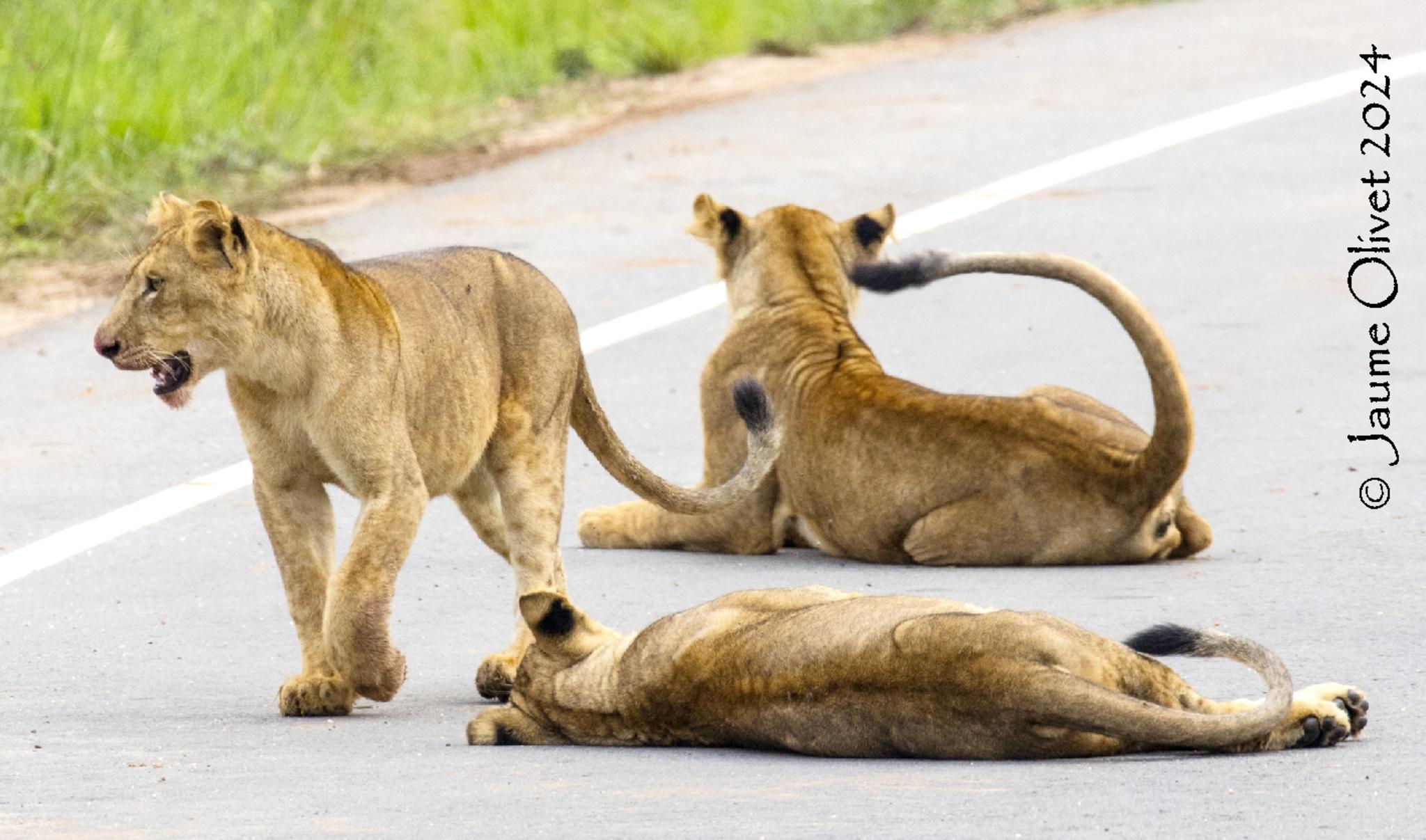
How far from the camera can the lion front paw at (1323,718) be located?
5836 mm

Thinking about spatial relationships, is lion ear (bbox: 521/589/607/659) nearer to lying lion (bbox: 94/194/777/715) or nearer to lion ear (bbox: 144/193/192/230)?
lying lion (bbox: 94/194/777/715)

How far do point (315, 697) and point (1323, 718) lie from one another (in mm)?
2448

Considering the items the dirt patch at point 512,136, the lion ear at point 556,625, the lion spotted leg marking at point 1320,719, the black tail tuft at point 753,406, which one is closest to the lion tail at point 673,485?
the black tail tuft at point 753,406

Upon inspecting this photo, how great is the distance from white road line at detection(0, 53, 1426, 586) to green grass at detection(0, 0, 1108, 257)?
292 cm

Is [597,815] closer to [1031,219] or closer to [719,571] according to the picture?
[719,571]

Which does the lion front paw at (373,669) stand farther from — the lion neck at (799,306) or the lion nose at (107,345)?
the lion neck at (799,306)

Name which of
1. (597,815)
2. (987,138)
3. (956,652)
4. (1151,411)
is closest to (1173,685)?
(956,652)

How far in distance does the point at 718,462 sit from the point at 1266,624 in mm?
2148

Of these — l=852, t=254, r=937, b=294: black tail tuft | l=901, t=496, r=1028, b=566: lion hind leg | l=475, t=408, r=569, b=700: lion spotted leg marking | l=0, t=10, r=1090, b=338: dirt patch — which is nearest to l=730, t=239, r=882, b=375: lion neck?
l=852, t=254, r=937, b=294: black tail tuft

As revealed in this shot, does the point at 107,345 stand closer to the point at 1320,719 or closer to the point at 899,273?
the point at 899,273

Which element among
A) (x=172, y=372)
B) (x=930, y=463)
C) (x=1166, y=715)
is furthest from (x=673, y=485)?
(x=1166, y=715)

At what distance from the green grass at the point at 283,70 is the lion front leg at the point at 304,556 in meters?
6.49

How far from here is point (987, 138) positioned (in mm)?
14398

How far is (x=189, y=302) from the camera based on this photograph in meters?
6.59
